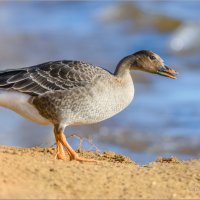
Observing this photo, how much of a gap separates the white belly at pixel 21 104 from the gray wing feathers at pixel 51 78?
0.25 feet

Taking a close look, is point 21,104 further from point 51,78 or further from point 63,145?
point 63,145

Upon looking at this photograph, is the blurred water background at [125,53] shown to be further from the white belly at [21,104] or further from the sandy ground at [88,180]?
the sandy ground at [88,180]

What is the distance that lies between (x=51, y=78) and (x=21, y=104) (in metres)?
0.49

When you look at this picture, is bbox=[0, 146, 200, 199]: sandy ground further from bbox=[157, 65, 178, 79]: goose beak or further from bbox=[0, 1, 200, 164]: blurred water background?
bbox=[0, 1, 200, 164]: blurred water background

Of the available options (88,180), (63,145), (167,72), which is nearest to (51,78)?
(63,145)

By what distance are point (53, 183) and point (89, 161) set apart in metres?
1.80

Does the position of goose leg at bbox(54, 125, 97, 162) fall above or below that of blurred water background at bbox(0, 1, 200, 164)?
below

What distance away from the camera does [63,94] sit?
9.67 metres

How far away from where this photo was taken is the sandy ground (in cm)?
736

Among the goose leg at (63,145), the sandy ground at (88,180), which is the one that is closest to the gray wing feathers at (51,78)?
the goose leg at (63,145)

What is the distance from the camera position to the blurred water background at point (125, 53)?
48.6 ft

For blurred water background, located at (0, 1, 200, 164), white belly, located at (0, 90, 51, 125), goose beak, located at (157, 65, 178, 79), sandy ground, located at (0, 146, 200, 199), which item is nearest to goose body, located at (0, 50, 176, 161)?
white belly, located at (0, 90, 51, 125)

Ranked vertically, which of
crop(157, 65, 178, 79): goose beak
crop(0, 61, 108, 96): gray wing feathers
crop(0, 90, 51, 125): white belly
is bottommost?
crop(0, 90, 51, 125): white belly

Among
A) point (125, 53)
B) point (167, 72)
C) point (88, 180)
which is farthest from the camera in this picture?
point (125, 53)
